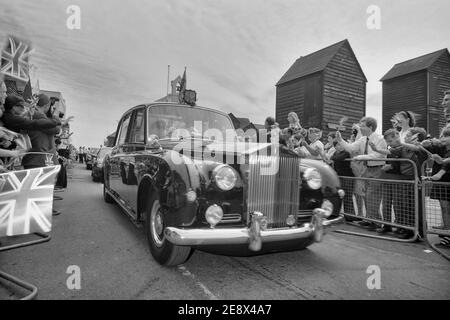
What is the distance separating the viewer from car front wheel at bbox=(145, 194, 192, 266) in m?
2.66

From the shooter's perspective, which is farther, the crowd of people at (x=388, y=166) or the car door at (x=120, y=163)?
the car door at (x=120, y=163)

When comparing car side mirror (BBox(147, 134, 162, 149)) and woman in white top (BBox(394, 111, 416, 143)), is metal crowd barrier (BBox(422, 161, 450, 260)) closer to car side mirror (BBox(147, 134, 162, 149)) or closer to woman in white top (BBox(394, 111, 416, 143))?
woman in white top (BBox(394, 111, 416, 143))

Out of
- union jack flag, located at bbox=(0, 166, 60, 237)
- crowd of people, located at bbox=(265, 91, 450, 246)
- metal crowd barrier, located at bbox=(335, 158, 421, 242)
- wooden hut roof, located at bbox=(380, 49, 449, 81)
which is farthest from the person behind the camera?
wooden hut roof, located at bbox=(380, 49, 449, 81)

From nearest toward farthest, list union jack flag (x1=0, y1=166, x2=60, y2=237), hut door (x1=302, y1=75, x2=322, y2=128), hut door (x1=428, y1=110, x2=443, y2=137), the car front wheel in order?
union jack flag (x1=0, y1=166, x2=60, y2=237) → the car front wheel → hut door (x1=302, y1=75, x2=322, y2=128) → hut door (x1=428, y1=110, x2=443, y2=137)

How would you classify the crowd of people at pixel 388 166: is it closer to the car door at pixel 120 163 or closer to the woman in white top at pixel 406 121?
the woman in white top at pixel 406 121

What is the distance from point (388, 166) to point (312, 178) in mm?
2350

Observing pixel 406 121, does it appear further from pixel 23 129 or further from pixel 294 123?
pixel 23 129

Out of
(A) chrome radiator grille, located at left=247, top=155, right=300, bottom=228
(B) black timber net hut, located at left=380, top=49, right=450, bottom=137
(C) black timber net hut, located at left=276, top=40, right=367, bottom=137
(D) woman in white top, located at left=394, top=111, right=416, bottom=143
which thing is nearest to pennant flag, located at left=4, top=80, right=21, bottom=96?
(A) chrome radiator grille, located at left=247, top=155, right=300, bottom=228

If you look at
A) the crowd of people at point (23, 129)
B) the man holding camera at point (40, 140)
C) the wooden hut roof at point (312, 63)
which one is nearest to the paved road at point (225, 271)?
the crowd of people at point (23, 129)

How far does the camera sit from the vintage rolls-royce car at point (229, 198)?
2.40 meters

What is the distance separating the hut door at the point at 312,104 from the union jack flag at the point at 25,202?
2896 centimetres

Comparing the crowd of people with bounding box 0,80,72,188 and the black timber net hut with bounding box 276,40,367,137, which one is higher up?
the black timber net hut with bounding box 276,40,367,137

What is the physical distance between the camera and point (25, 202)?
221 cm

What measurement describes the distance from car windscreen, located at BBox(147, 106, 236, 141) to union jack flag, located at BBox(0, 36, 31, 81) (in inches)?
251
